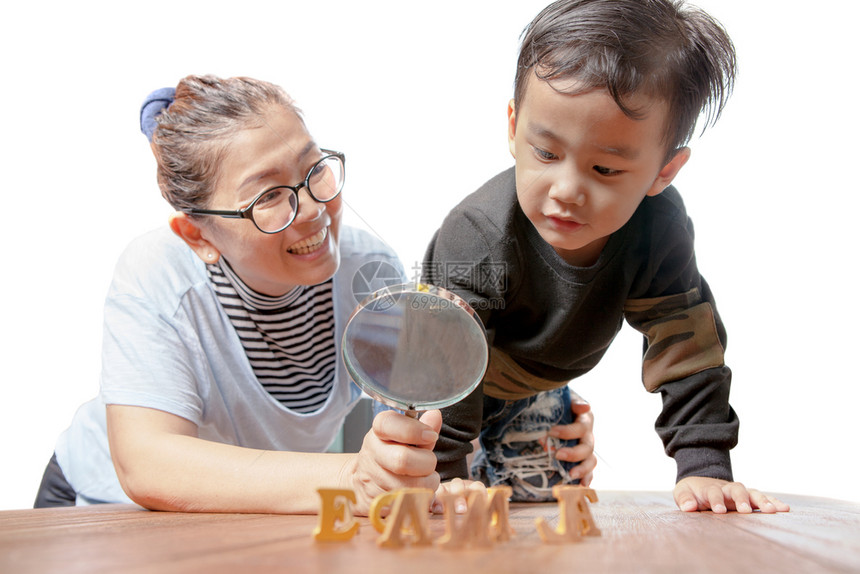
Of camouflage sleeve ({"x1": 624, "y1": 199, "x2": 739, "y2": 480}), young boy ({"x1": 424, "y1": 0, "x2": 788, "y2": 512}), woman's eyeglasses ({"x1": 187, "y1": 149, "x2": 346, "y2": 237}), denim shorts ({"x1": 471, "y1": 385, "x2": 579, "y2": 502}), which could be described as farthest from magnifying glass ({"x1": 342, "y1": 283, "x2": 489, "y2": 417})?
denim shorts ({"x1": 471, "y1": 385, "x2": 579, "y2": 502})

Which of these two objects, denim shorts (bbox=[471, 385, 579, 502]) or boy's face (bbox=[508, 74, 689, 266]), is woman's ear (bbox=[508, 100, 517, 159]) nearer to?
boy's face (bbox=[508, 74, 689, 266])

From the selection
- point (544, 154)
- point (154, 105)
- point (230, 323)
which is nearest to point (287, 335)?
point (230, 323)

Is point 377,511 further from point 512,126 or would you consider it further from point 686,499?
point 512,126

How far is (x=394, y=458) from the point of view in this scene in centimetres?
68

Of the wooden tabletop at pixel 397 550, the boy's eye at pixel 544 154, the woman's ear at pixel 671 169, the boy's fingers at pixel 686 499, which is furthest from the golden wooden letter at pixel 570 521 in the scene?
the woman's ear at pixel 671 169

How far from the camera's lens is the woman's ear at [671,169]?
37.3 inches

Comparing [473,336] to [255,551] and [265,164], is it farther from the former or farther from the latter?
[265,164]

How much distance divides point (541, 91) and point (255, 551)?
0.62 meters

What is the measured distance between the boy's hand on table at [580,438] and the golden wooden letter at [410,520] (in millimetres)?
815

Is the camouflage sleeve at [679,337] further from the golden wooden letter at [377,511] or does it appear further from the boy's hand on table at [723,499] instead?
the golden wooden letter at [377,511]

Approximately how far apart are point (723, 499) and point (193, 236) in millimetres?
812

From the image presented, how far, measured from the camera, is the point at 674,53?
2.93ft

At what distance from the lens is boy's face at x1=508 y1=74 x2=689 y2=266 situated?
0.83 metres

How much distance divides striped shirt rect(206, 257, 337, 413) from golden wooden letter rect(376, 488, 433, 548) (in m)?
0.68
